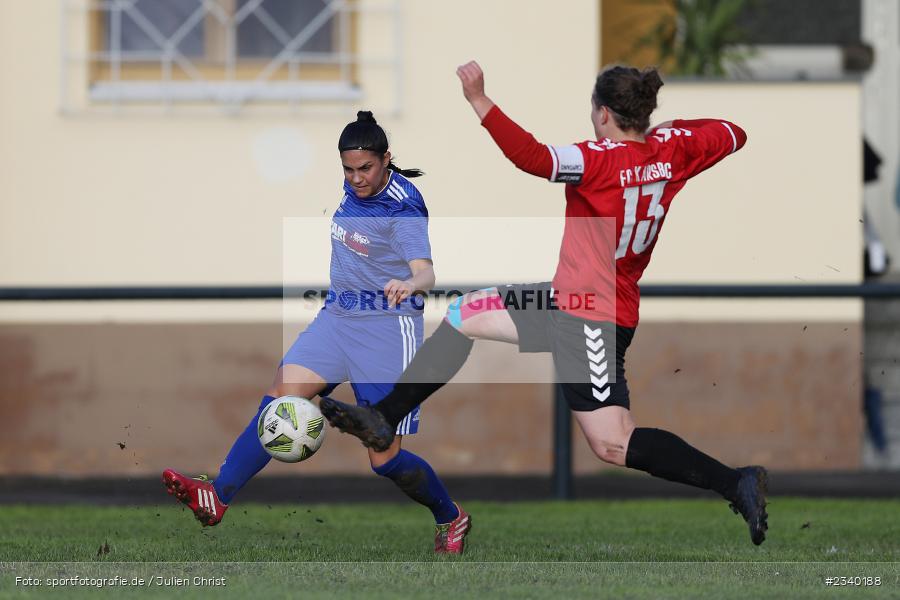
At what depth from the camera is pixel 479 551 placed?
Result: 721 cm

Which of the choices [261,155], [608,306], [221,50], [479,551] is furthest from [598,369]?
[221,50]

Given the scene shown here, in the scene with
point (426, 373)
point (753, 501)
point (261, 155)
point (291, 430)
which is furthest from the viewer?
point (261, 155)

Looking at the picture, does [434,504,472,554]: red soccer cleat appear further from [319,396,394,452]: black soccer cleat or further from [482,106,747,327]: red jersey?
[482,106,747,327]: red jersey

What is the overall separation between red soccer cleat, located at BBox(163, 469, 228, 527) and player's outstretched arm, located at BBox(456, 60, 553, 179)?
7.03 ft

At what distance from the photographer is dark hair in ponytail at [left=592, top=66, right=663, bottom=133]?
623 cm

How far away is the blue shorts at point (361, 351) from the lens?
6934 mm

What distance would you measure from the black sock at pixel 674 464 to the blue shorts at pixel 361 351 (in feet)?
3.70

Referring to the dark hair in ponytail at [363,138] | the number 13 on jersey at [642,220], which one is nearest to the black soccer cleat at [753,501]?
the number 13 on jersey at [642,220]

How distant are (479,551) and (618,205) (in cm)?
194

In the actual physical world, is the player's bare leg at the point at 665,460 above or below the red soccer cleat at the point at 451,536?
above

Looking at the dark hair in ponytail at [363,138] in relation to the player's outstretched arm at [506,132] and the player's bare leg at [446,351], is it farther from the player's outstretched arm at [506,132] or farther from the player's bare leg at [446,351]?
the player's outstretched arm at [506,132]

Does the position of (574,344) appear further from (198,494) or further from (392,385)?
(198,494)

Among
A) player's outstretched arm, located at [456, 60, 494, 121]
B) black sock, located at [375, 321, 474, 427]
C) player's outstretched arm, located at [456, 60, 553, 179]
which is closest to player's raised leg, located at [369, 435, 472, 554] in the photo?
black sock, located at [375, 321, 474, 427]

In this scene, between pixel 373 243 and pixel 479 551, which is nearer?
pixel 373 243
